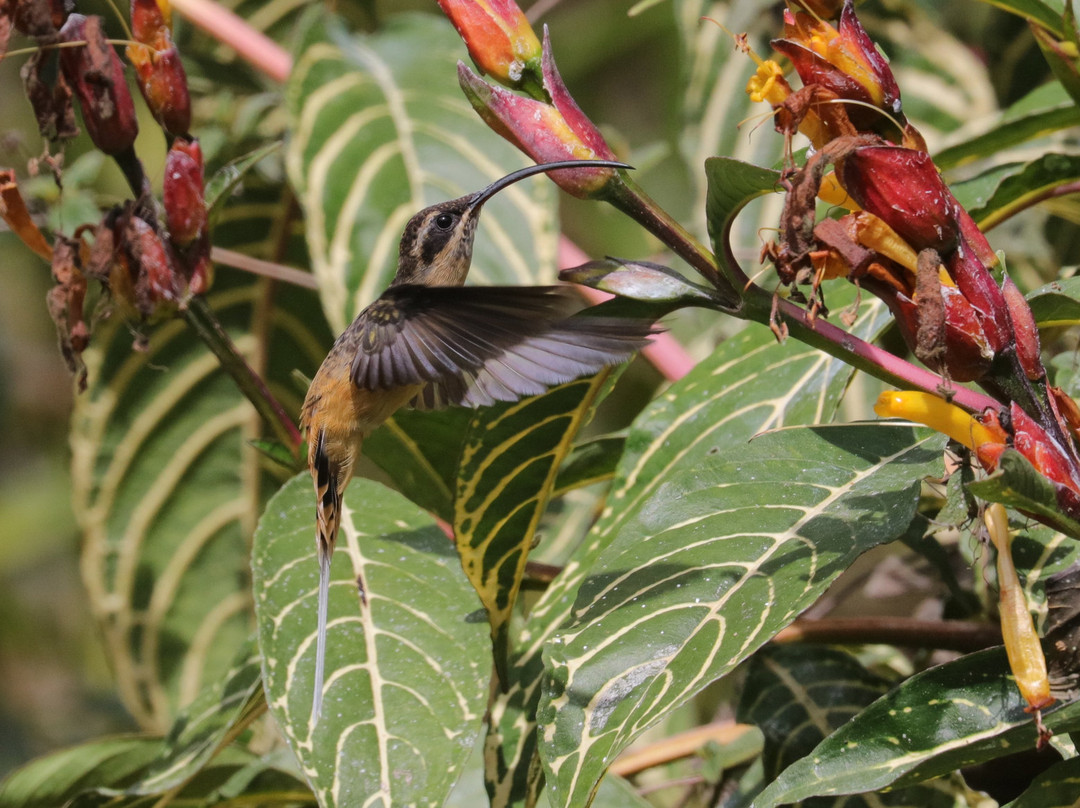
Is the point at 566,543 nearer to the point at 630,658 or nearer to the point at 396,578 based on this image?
the point at 396,578

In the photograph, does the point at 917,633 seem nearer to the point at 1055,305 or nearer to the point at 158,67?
the point at 1055,305

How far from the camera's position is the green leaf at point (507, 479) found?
758 millimetres

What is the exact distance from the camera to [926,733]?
0.59 metres

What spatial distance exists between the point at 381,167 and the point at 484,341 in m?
0.52

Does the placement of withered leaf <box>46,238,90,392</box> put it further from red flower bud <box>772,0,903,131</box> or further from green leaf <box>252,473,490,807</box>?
red flower bud <box>772,0,903,131</box>

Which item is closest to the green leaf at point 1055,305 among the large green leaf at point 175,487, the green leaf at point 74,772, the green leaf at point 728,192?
the green leaf at point 728,192

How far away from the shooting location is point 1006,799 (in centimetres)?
70

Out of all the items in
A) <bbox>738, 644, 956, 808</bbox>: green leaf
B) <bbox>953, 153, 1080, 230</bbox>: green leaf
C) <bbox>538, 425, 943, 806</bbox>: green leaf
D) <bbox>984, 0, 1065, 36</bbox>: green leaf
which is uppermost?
<bbox>984, 0, 1065, 36</bbox>: green leaf

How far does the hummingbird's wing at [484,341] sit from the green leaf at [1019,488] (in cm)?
22

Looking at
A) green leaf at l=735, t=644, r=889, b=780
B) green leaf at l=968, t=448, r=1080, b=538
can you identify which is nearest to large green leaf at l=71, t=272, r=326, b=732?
green leaf at l=735, t=644, r=889, b=780

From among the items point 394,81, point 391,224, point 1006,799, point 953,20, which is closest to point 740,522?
point 1006,799

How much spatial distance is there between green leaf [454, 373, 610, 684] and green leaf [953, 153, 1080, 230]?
0.38 metres

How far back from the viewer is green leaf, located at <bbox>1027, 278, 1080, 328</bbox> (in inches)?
24.2

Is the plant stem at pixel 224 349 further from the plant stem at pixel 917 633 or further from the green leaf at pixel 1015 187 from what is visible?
the green leaf at pixel 1015 187
